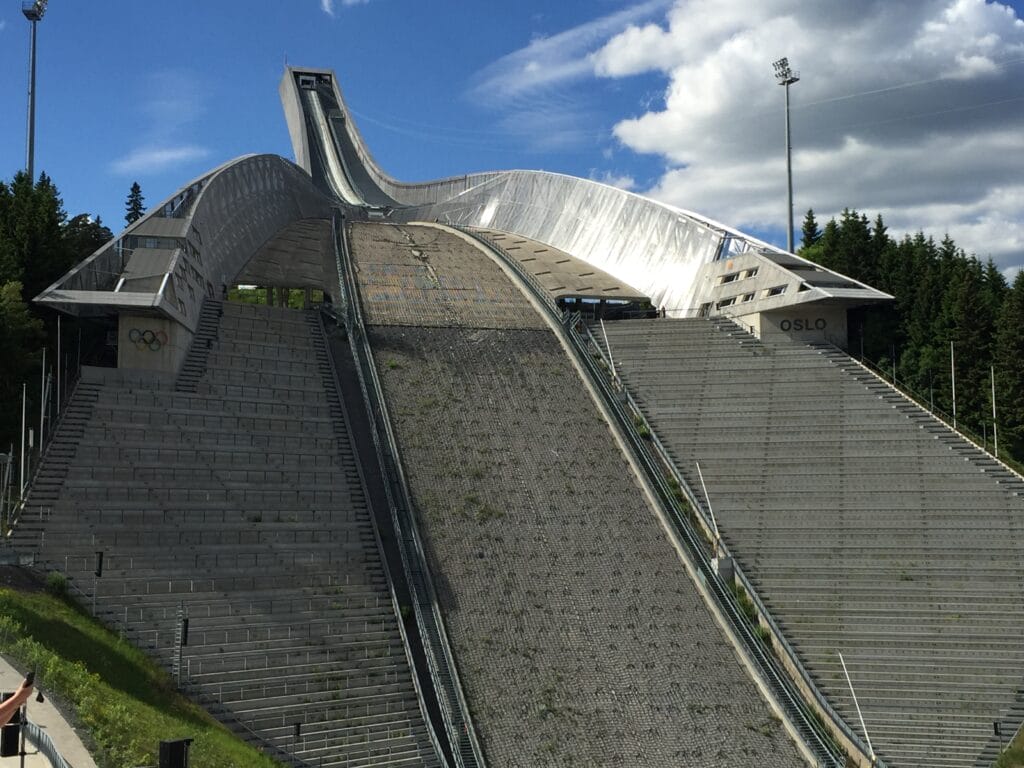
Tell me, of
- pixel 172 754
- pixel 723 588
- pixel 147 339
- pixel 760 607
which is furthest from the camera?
pixel 147 339

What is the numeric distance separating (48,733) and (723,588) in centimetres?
1194

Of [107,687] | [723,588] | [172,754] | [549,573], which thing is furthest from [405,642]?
[172,754]

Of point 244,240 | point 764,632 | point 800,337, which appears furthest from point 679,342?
point 244,240

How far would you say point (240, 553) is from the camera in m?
17.5

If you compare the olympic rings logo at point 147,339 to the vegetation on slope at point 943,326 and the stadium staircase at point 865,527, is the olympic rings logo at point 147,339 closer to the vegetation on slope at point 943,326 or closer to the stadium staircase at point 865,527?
the stadium staircase at point 865,527

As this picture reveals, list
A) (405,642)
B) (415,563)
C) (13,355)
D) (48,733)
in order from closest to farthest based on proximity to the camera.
A: (48,733) → (405,642) → (415,563) → (13,355)

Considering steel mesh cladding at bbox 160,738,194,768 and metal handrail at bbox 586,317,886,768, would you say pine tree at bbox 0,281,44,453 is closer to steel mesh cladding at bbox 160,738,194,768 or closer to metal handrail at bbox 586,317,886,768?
steel mesh cladding at bbox 160,738,194,768

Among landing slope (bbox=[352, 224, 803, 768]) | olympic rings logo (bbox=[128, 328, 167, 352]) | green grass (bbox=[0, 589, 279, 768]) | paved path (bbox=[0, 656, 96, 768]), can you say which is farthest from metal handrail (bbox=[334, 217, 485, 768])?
paved path (bbox=[0, 656, 96, 768])

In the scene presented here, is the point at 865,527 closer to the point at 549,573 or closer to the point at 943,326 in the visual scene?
the point at 549,573

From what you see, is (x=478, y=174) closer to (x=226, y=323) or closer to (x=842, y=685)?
(x=226, y=323)

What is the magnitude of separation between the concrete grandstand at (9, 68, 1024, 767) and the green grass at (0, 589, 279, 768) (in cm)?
67

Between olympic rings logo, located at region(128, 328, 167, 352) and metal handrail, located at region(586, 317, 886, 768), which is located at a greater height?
olympic rings logo, located at region(128, 328, 167, 352)

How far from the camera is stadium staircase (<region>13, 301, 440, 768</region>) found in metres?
15.0

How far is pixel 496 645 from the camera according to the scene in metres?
16.8
